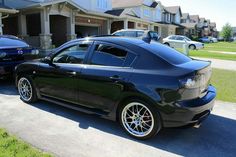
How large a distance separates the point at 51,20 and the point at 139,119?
2004 cm

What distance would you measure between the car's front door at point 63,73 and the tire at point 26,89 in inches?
11.9

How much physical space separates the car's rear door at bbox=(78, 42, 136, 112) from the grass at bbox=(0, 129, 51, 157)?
138 cm

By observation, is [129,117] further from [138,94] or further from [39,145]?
[39,145]

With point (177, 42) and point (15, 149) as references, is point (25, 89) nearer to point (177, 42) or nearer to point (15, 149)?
point (15, 149)

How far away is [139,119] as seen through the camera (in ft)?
13.6

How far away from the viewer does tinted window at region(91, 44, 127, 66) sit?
4328 millimetres

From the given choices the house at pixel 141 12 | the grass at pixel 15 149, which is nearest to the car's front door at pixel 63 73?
the grass at pixel 15 149

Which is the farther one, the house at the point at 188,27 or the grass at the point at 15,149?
the house at the point at 188,27

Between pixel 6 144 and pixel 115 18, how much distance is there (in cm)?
2357

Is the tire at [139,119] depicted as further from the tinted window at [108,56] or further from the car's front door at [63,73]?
the car's front door at [63,73]

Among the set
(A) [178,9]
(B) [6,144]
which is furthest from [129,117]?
(A) [178,9]

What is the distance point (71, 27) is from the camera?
19531 mm

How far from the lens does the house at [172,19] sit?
4587 cm

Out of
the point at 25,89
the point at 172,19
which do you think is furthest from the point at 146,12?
the point at 25,89
